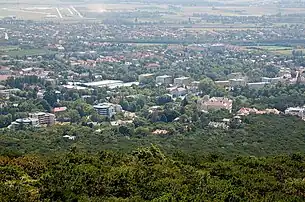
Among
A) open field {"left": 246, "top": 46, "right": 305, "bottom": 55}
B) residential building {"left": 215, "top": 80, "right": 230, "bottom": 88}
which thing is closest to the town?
residential building {"left": 215, "top": 80, "right": 230, "bottom": 88}

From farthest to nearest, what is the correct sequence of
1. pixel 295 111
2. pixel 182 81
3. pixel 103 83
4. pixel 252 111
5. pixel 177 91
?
pixel 182 81, pixel 103 83, pixel 177 91, pixel 295 111, pixel 252 111

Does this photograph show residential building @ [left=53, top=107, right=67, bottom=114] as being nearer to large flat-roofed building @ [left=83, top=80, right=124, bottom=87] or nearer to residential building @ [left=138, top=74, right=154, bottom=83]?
large flat-roofed building @ [left=83, top=80, right=124, bottom=87]

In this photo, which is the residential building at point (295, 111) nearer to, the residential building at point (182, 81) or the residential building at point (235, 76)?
the residential building at point (182, 81)

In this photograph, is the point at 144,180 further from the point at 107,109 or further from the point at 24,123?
the point at 107,109

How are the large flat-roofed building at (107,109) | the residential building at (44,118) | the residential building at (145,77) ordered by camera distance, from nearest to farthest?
1. the residential building at (44,118)
2. the large flat-roofed building at (107,109)
3. the residential building at (145,77)

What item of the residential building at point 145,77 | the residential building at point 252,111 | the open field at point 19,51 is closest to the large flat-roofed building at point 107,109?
the residential building at point 252,111

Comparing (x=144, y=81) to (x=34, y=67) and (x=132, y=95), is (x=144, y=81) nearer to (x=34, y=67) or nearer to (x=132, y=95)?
(x=132, y=95)

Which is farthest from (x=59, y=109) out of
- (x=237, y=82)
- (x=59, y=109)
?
(x=237, y=82)
